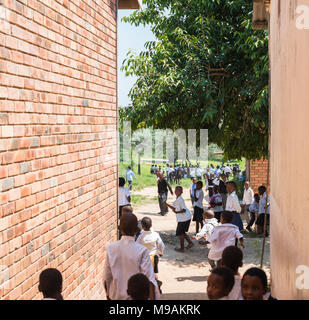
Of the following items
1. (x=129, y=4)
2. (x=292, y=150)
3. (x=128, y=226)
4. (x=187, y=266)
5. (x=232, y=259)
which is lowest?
(x=187, y=266)

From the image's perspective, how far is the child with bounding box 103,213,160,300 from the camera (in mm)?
3912

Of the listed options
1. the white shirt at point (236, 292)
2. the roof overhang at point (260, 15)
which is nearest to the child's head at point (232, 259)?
the white shirt at point (236, 292)

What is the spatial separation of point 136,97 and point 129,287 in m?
7.35

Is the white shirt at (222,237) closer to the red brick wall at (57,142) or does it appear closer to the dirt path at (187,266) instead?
the dirt path at (187,266)

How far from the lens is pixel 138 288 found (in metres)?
3.43

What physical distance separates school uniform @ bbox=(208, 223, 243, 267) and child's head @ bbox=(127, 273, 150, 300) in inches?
128

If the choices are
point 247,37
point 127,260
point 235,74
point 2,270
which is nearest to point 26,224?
point 2,270

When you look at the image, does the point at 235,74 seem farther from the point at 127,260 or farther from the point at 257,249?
the point at 127,260

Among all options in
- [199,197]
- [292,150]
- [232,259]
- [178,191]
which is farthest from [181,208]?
[292,150]

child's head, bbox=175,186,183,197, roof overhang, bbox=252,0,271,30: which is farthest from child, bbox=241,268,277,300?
child's head, bbox=175,186,183,197

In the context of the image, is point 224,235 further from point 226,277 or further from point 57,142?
point 57,142

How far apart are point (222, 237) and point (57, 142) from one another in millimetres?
3310
